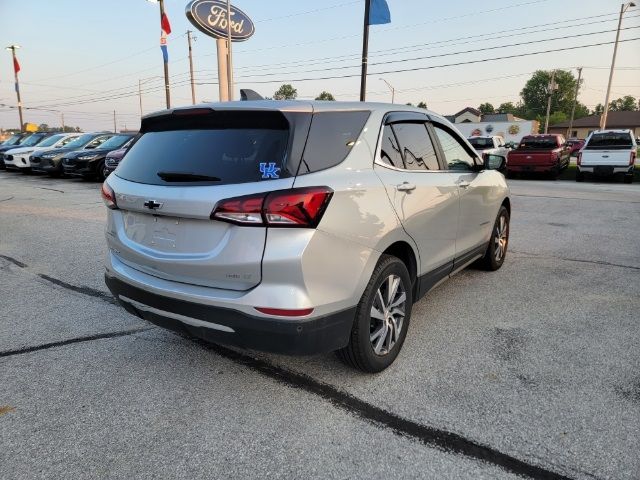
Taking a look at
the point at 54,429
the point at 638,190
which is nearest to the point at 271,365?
the point at 54,429

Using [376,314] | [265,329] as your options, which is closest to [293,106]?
[265,329]

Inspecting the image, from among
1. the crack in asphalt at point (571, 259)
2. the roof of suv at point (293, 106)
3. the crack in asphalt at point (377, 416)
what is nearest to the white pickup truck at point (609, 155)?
the crack in asphalt at point (571, 259)

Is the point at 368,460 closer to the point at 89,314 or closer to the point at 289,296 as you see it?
the point at 289,296

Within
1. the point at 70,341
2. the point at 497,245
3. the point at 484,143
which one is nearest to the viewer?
the point at 70,341

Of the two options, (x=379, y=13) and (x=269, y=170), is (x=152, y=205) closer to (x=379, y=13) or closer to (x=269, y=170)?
(x=269, y=170)

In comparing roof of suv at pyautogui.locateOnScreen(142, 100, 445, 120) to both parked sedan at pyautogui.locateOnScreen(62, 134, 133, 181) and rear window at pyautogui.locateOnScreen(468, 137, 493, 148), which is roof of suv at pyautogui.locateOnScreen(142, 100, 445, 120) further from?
rear window at pyautogui.locateOnScreen(468, 137, 493, 148)

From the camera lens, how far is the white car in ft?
60.7

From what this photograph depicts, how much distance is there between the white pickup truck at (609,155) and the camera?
1631 centimetres

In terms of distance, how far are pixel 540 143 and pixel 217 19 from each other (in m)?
19.9

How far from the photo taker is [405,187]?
310 centimetres

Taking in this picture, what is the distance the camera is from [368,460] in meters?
2.24

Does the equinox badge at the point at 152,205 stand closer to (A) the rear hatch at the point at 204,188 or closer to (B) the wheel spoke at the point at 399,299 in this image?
(A) the rear hatch at the point at 204,188

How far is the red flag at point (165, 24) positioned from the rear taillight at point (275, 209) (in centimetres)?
2916

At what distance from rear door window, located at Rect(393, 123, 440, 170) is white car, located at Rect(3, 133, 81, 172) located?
18568mm
